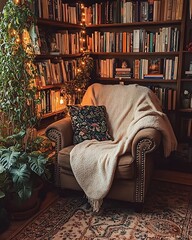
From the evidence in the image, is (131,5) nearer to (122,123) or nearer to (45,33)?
A: (45,33)

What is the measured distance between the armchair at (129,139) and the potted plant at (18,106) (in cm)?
29

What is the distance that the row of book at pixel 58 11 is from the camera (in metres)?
2.77

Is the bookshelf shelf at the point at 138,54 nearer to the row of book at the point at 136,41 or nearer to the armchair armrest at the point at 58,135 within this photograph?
the row of book at the point at 136,41

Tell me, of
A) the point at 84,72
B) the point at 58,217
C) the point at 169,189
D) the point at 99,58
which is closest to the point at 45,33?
the point at 84,72

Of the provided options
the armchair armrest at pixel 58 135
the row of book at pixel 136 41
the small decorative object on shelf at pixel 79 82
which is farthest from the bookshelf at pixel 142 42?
the armchair armrest at pixel 58 135

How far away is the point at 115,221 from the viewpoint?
2.38m

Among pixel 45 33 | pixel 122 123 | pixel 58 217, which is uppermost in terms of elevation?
pixel 45 33

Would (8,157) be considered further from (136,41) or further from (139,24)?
(139,24)

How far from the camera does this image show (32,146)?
2.54 meters

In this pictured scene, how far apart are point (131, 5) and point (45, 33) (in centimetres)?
109

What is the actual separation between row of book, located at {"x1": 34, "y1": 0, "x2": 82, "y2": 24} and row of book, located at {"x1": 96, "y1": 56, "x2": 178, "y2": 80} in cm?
64

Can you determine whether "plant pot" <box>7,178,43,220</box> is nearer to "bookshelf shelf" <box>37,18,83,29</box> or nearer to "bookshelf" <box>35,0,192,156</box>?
"bookshelf" <box>35,0,192,156</box>

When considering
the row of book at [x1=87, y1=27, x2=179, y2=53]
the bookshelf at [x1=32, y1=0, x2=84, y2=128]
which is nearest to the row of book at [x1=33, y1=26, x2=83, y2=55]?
the bookshelf at [x1=32, y1=0, x2=84, y2=128]

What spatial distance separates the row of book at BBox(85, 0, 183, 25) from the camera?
3.21 m
